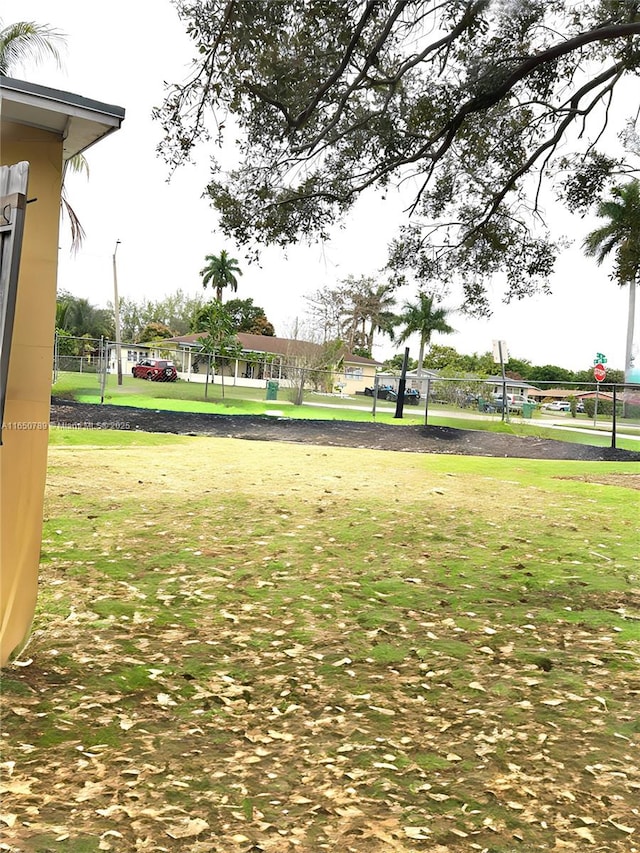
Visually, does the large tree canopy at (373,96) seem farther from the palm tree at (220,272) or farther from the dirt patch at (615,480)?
the palm tree at (220,272)

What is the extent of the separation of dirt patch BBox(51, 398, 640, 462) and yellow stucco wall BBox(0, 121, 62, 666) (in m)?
13.7

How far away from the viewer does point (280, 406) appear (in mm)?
24516

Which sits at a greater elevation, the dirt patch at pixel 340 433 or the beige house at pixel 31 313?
the beige house at pixel 31 313

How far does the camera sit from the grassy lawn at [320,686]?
2.80 metres

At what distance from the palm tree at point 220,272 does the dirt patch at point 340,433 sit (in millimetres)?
34498

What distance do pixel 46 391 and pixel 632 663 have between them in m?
3.74

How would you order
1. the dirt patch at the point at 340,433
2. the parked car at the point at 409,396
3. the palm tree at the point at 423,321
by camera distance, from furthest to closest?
the palm tree at the point at 423,321
the parked car at the point at 409,396
the dirt patch at the point at 340,433

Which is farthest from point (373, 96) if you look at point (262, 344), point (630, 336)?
point (262, 344)

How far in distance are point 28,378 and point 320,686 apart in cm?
220

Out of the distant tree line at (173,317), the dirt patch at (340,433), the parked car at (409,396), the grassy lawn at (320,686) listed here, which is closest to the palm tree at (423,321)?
the parked car at (409,396)

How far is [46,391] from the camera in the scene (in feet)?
12.0

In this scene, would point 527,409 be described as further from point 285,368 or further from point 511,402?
point 285,368

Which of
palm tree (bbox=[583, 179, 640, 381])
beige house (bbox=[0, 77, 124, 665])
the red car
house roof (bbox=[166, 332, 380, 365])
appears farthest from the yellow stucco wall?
house roof (bbox=[166, 332, 380, 365])

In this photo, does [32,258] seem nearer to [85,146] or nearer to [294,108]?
[85,146]
